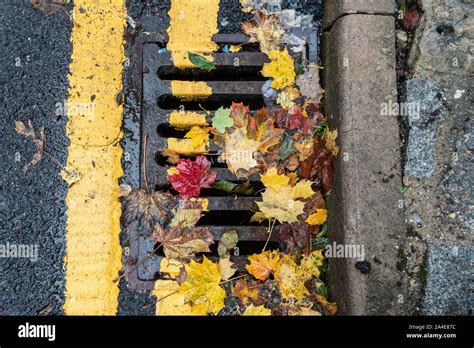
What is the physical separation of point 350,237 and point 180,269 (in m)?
0.77

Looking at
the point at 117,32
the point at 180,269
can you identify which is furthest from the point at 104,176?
the point at 117,32

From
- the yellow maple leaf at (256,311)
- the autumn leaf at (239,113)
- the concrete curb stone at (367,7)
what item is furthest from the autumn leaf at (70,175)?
the concrete curb stone at (367,7)

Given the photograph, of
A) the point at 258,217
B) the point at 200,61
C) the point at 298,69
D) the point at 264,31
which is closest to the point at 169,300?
the point at 258,217

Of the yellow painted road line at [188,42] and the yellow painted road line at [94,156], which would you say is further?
the yellow painted road line at [188,42]

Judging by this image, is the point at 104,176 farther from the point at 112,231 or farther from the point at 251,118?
the point at 251,118

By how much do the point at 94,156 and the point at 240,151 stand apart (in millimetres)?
690

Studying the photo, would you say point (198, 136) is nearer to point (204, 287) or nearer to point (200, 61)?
point (200, 61)

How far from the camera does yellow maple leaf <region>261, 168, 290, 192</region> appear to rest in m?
2.30

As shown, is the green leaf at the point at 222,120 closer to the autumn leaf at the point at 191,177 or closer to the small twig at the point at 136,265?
the autumn leaf at the point at 191,177

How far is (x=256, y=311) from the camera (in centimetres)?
225

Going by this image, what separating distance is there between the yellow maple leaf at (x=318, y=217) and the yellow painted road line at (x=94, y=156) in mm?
879

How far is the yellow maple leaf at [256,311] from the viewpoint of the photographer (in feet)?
7.34

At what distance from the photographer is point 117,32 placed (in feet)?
8.06

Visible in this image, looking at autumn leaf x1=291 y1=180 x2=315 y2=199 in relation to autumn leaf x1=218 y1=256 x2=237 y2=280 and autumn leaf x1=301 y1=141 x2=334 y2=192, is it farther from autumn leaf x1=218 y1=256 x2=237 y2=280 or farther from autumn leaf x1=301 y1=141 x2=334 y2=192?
autumn leaf x1=218 y1=256 x2=237 y2=280
